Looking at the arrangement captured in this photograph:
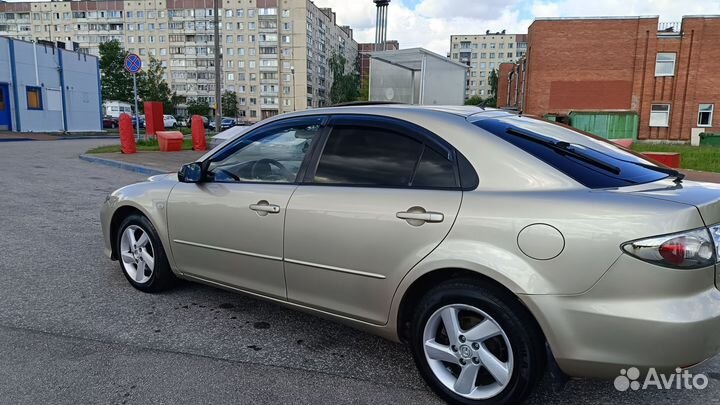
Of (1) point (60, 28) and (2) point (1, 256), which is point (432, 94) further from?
(1) point (60, 28)

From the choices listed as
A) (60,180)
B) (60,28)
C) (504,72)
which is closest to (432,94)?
(60,180)

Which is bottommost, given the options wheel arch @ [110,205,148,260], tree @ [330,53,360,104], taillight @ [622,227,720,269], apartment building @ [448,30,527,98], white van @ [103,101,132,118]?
wheel arch @ [110,205,148,260]

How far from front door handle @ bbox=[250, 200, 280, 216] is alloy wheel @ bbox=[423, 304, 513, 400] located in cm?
118

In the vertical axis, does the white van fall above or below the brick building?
below

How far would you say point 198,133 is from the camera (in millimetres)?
17625

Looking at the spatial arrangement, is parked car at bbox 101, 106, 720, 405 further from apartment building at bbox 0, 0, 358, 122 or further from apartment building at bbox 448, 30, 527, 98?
apartment building at bbox 448, 30, 527, 98

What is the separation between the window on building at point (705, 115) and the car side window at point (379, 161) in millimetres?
38816

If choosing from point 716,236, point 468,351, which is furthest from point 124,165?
point 716,236

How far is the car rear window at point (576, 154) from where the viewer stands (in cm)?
236

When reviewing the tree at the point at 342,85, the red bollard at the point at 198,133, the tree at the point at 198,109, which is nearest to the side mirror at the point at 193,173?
the red bollard at the point at 198,133

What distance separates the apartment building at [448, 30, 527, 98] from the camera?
136 metres

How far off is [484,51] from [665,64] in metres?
110

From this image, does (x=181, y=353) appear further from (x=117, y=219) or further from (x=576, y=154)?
(x=576, y=154)

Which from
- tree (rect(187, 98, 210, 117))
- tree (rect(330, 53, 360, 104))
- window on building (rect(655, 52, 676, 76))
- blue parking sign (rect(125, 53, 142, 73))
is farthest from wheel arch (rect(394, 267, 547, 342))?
tree (rect(330, 53, 360, 104))
